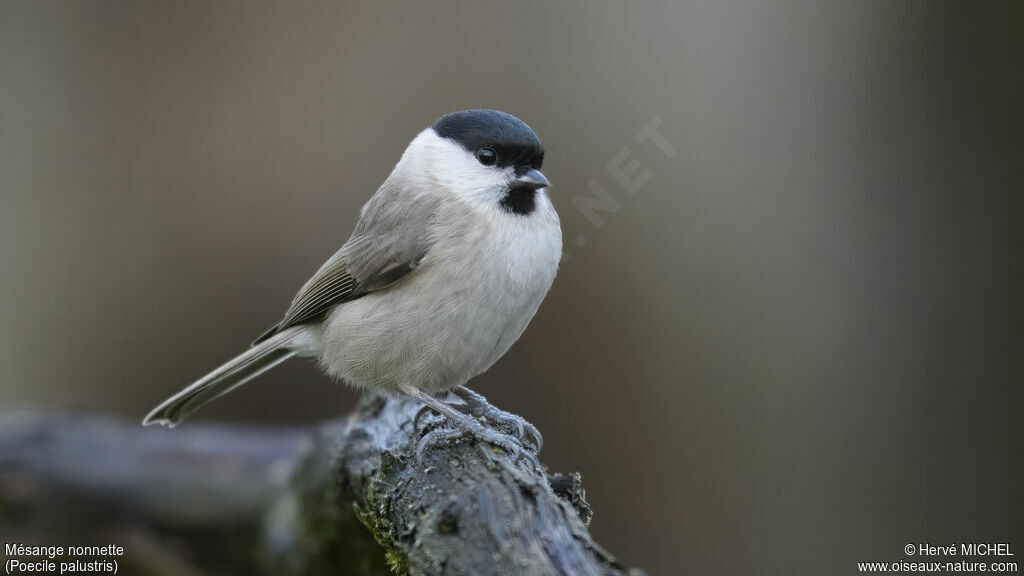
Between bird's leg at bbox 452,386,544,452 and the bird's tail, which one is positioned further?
the bird's tail

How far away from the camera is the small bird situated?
8.14 feet

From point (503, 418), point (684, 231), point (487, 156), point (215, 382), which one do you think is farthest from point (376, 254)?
point (684, 231)

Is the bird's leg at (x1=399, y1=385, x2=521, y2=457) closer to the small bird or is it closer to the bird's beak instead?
the small bird

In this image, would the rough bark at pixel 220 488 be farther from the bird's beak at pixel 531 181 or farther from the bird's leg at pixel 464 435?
the bird's beak at pixel 531 181

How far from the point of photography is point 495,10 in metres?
4.61

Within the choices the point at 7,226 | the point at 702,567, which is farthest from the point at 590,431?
the point at 7,226

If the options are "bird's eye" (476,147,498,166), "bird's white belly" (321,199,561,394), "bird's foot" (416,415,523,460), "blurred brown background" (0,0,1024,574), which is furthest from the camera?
"blurred brown background" (0,0,1024,574)

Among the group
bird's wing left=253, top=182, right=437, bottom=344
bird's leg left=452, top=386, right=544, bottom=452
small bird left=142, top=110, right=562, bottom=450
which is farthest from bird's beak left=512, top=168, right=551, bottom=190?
bird's leg left=452, top=386, right=544, bottom=452

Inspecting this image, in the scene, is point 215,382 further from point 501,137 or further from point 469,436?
point 501,137

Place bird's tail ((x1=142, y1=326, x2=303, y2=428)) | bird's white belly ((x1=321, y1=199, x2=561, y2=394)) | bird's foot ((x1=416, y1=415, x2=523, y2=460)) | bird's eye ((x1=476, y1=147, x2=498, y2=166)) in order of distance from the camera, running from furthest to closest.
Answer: bird's tail ((x1=142, y1=326, x2=303, y2=428)), bird's eye ((x1=476, y1=147, x2=498, y2=166)), bird's white belly ((x1=321, y1=199, x2=561, y2=394)), bird's foot ((x1=416, y1=415, x2=523, y2=460))

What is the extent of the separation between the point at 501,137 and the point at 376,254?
58 cm

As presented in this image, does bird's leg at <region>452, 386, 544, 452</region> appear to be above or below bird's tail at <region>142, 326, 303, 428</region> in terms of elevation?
below

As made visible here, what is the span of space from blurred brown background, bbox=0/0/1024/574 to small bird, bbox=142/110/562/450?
1525 mm

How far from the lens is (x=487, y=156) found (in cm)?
261
